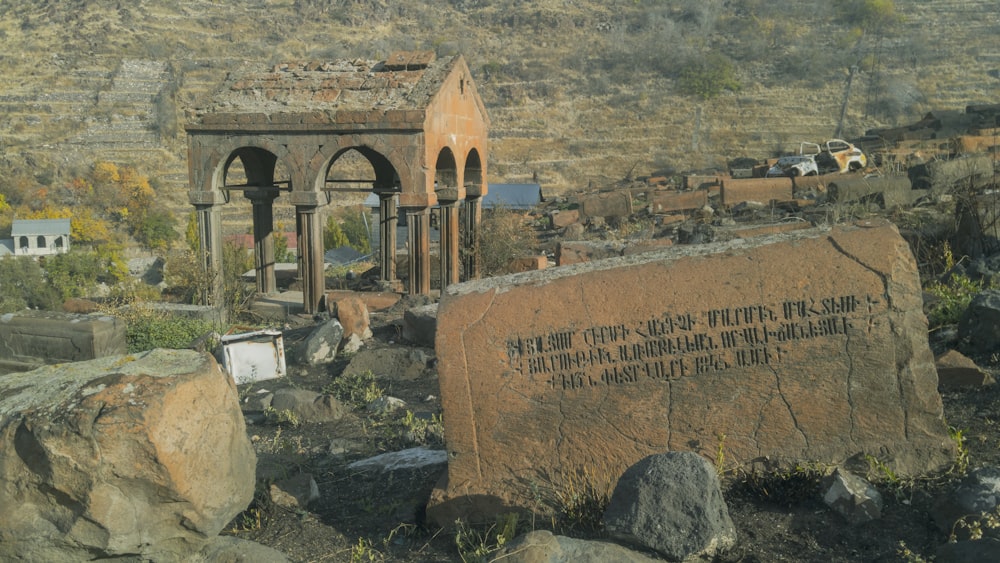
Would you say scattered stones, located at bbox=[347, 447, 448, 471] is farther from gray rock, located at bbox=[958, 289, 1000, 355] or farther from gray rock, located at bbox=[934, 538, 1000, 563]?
gray rock, located at bbox=[958, 289, 1000, 355]

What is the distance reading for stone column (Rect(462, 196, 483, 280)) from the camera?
47.0ft

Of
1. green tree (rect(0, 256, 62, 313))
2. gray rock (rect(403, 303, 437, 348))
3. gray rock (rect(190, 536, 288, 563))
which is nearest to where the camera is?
gray rock (rect(190, 536, 288, 563))

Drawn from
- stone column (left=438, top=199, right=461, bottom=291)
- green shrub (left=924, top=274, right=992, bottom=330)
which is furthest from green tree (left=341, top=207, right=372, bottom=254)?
green shrub (left=924, top=274, right=992, bottom=330)

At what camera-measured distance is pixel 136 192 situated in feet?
113

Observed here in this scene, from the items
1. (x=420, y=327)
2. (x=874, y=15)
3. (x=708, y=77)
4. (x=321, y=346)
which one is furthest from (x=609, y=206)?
(x=874, y=15)

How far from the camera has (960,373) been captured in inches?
190

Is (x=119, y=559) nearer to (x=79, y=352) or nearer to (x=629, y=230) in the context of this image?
(x=79, y=352)

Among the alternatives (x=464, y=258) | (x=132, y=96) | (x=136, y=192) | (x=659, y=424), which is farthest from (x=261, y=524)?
(x=132, y=96)

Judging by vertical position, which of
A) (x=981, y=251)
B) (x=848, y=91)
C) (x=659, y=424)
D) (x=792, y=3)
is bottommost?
(x=659, y=424)

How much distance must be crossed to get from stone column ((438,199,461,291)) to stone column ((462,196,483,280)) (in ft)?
2.71

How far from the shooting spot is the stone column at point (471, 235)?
14320 mm

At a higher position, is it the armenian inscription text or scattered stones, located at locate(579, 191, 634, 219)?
scattered stones, located at locate(579, 191, 634, 219)

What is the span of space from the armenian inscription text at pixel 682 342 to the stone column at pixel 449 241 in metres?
9.34

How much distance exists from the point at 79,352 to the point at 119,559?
5.69m
